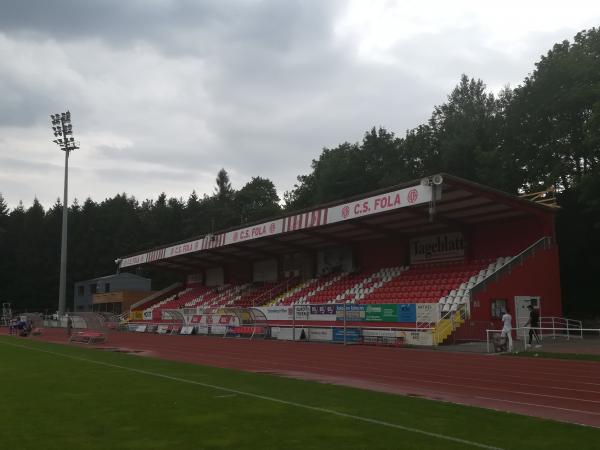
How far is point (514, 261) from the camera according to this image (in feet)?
92.6

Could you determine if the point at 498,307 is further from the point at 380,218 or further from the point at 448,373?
the point at 448,373

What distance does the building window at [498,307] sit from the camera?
26891mm

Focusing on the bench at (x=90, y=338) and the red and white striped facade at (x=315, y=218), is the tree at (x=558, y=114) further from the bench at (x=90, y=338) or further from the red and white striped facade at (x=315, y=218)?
the bench at (x=90, y=338)

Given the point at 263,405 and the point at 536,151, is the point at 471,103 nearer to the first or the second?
the point at 536,151

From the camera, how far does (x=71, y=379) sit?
13.4 m

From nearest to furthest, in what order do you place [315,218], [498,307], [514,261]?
[498,307], [514,261], [315,218]

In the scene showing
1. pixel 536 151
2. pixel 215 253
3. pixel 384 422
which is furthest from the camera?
pixel 215 253

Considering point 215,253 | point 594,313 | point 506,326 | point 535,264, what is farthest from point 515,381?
point 215,253

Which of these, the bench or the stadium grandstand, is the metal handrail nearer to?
the stadium grandstand

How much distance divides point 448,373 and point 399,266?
69.8ft

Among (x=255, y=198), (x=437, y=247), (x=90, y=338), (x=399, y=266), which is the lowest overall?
(x=90, y=338)

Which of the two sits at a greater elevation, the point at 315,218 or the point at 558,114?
the point at 558,114

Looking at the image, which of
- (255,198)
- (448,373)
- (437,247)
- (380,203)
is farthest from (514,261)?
(255,198)

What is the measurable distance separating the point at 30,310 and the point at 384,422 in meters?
74.8
